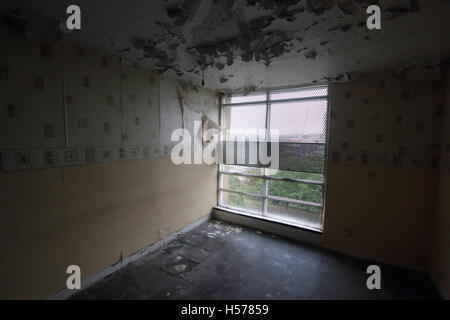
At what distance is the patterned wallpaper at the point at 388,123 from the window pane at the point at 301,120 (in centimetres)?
17

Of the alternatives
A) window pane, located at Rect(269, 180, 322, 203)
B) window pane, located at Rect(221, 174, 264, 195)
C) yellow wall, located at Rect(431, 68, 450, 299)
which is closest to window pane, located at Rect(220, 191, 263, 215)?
window pane, located at Rect(221, 174, 264, 195)

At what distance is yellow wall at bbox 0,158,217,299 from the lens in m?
1.52

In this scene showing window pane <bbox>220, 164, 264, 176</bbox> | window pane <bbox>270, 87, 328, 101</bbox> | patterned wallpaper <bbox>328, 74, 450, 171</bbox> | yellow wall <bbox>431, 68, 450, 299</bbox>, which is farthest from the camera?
window pane <bbox>220, 164, 264, 176</bbox>

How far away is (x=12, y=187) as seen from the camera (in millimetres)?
1481

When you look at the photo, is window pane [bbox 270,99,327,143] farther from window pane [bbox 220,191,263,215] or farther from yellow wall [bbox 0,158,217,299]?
yellow wall [bbox 0,158,217,299]

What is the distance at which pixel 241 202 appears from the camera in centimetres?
364

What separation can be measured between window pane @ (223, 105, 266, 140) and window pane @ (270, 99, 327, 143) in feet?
0.66

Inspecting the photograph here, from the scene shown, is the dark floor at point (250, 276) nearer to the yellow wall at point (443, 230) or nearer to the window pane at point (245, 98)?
the yellow wall at point (443, 230)

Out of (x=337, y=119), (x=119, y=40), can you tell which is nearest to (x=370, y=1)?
(x=337, y=119)

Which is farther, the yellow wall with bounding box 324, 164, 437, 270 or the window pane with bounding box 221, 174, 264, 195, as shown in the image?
the window pane with bounding box 221, 174, 264, 195

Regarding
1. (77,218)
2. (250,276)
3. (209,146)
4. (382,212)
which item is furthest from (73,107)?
(382,212)

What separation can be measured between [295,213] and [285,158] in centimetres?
85

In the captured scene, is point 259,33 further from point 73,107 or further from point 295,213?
point 295,213
